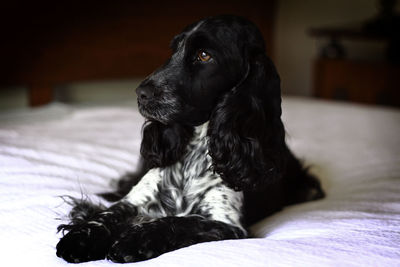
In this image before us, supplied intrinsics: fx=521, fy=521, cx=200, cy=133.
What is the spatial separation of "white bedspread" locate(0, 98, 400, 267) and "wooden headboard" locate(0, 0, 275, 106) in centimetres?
51

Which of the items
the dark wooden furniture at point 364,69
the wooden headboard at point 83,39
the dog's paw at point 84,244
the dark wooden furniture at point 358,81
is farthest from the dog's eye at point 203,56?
the dark wooden furniture at point 358,81

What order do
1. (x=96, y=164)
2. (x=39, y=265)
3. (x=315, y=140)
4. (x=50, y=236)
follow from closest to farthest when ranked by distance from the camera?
(x=39, y=265)
(x=50, y=236)
(x=96, y=164)
(x=315, y=140)

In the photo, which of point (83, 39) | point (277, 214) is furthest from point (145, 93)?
point (83, 39)

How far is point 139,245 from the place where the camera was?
4.15ft

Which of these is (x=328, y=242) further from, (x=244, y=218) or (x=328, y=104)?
(x=328, y=104)

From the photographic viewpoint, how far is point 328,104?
138 inches

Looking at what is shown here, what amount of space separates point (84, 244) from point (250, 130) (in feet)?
1.84

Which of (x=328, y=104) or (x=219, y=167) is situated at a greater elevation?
(x=219, y=167)

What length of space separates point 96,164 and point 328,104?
1941 mm

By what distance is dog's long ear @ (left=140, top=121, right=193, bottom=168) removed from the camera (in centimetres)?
167

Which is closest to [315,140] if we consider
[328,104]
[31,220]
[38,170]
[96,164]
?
[328,104]

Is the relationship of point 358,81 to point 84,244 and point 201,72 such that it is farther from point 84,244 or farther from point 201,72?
point 84,244

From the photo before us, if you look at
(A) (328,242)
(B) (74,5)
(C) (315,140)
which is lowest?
(C) (315,140)

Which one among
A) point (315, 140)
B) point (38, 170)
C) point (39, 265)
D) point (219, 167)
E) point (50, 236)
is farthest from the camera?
point (315, 140)
